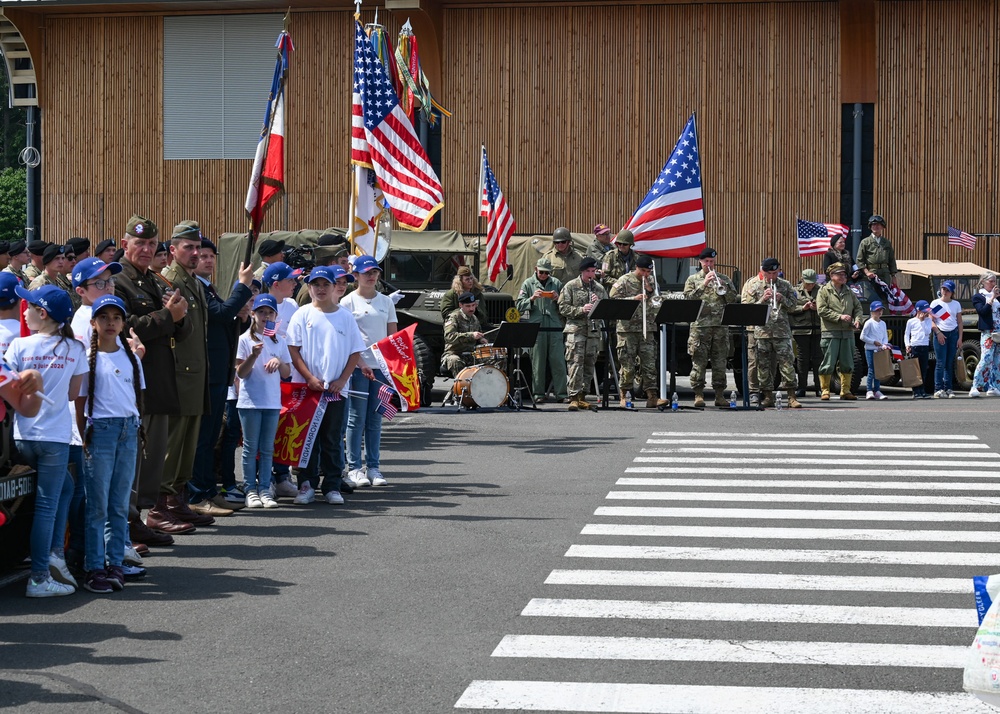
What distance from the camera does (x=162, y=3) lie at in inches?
1321

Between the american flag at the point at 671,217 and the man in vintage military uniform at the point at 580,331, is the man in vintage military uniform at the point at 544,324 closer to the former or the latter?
the man in vintage military uniform at the point at 580,331

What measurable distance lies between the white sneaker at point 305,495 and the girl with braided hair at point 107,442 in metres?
3.04

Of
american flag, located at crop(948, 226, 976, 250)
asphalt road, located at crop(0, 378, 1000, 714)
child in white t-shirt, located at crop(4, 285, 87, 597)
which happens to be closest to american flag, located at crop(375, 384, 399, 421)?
asphalt road, located at crop(0, 378, 1000, 714)

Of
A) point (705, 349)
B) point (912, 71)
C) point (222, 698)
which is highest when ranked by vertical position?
point (912, 71)

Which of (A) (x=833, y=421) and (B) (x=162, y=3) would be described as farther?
(B) (x=162, y=3)

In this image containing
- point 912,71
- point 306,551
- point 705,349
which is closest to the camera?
point 306,551

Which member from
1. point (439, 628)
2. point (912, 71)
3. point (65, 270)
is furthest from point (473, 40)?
point (439, 628)

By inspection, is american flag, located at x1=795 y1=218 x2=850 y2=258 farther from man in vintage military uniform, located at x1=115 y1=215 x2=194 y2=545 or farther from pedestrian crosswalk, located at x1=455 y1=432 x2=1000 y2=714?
man in vintage military uniform, located at x1=115 y1=215 x2=194 y2=545

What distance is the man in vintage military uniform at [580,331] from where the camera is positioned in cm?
1914

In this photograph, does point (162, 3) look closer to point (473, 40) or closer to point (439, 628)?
point (473, 40)

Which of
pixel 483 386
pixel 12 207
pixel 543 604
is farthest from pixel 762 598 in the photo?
pixel 12 207

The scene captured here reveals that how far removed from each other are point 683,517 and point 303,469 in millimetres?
3149

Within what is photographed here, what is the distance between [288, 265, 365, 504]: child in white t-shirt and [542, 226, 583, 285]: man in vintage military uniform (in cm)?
955

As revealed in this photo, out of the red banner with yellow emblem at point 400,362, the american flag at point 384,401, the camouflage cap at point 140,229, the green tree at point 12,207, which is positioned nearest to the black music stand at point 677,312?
the red banner with yellow emblem at point 400,362
